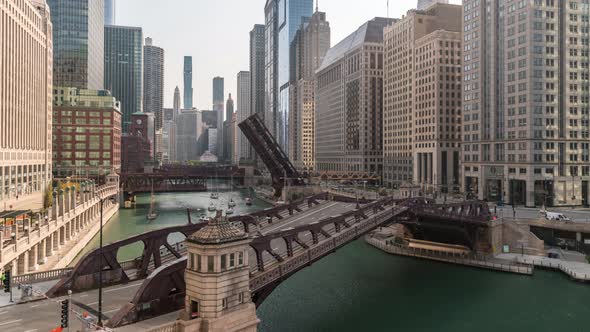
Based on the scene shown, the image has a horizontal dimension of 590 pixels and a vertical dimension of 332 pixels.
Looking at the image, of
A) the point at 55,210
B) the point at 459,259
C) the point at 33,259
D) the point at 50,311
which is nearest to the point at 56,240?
the point at 55,210

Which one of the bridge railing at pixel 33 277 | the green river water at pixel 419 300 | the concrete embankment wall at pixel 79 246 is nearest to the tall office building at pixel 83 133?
the concrete embankment wall at pixel 79 246

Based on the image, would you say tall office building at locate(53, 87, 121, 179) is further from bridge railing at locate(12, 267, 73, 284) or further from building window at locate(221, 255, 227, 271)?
building window at locate(221, 255, 227, 271)

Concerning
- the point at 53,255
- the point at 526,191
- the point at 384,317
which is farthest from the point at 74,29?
the point at 384,317

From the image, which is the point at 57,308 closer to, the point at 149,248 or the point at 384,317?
the point at 149,248

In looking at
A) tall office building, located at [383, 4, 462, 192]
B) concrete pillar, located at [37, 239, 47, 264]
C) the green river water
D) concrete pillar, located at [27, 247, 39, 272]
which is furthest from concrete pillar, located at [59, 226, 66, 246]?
tall office building, located at [383, 4, 462, 192]

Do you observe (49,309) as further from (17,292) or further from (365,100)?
(365,100)

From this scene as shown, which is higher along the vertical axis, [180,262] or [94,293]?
[180,262]
